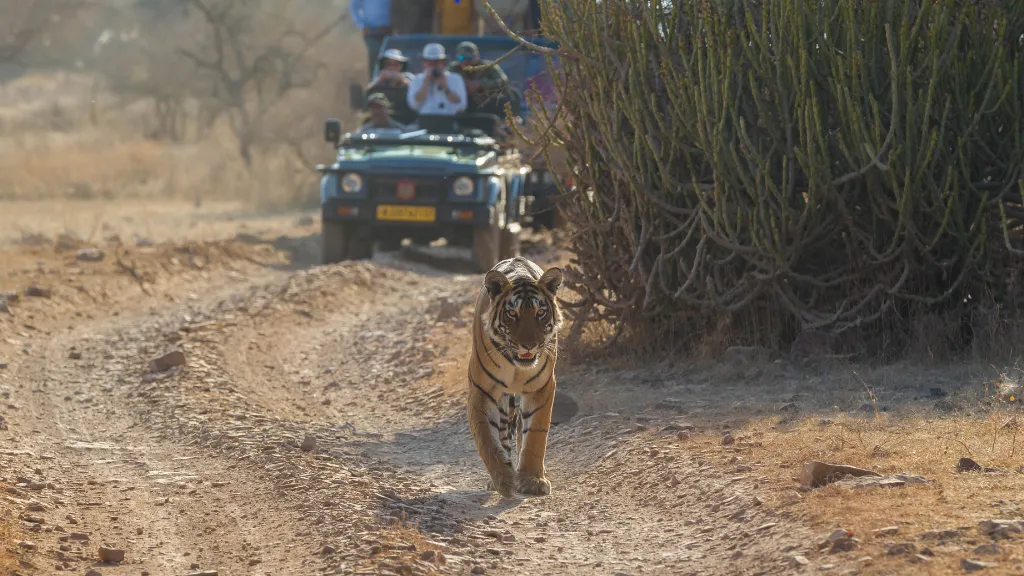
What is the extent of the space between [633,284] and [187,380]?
2.99 metres

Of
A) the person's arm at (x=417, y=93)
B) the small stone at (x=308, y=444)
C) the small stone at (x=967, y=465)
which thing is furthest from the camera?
the person's arm at (x=417, y=93)

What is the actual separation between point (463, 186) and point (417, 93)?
161 cm

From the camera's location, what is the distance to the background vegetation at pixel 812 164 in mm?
7871

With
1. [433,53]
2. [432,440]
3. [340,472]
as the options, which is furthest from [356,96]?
[340,472]

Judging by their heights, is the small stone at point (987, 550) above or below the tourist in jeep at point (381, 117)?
below

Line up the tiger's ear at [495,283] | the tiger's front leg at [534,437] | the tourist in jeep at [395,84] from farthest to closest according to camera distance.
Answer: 1. the tourist in jeep at [395,84]
2. the tiger's front leg at [534,437]
3. the tiger's ear at [495,283]

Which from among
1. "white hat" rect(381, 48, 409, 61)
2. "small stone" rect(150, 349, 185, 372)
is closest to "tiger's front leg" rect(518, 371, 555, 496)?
"small stone" rect(150, 349, 185, 372)

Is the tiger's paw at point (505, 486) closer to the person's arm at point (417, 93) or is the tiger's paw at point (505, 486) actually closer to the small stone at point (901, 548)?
the small stone at point (901, 548)

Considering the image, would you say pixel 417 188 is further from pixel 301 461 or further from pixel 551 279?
pixel 551 279

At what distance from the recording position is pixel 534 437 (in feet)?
20.3

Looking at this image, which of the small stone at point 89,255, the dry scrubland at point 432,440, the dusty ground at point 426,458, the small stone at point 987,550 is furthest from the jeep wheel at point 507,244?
the small stone at point 987,550

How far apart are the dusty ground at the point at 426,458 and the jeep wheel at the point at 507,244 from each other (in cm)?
357

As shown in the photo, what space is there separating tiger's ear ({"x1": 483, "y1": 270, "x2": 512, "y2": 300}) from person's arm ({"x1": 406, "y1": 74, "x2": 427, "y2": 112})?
A: 9432 mm

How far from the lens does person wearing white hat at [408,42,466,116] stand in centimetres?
1508
